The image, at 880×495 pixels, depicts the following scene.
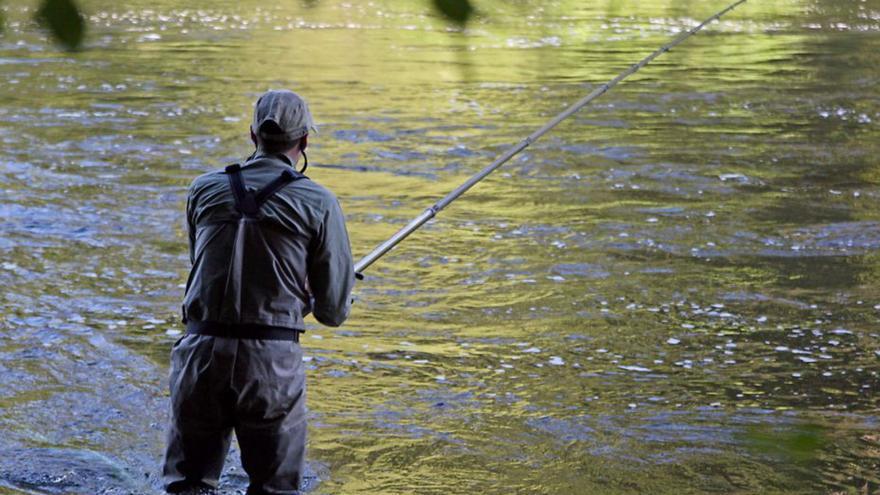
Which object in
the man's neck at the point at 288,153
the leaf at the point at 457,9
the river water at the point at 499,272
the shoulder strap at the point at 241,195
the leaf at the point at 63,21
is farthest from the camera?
the river water at the point at 499,272

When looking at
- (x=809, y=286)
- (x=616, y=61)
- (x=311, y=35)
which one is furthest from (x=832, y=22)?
(x=809, y=286)

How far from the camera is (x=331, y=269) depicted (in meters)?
4.03

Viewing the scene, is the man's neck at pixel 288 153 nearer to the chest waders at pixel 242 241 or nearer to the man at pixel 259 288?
the man at pixel 259 288

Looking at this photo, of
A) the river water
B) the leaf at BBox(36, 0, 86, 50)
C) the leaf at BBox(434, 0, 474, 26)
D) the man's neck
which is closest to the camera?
the leaf at BBox(36, 0, 86, 50)

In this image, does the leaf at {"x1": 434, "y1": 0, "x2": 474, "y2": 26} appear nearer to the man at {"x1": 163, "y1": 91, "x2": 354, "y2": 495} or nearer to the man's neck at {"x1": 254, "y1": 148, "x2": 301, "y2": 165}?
the man at {"x1": 163, "y1": 91, "x2": 354, "y2": 495}

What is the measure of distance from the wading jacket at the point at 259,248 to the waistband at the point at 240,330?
0.04ft

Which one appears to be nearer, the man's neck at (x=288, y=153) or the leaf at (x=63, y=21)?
the leaf at (x=63, y=21)

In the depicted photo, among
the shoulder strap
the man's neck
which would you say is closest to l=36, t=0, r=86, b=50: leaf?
the shoulder strap

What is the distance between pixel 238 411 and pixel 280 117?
82 centimetres

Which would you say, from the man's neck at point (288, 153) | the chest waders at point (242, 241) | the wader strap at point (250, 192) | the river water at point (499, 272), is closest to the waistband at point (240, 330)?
the chest waders at point (242, 241)

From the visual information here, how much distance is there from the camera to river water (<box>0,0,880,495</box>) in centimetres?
619

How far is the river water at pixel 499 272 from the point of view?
6.19 m

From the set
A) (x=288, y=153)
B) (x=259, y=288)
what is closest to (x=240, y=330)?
(x=259, y=288)

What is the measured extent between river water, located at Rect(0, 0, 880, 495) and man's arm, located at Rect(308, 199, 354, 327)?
112 centimetres
